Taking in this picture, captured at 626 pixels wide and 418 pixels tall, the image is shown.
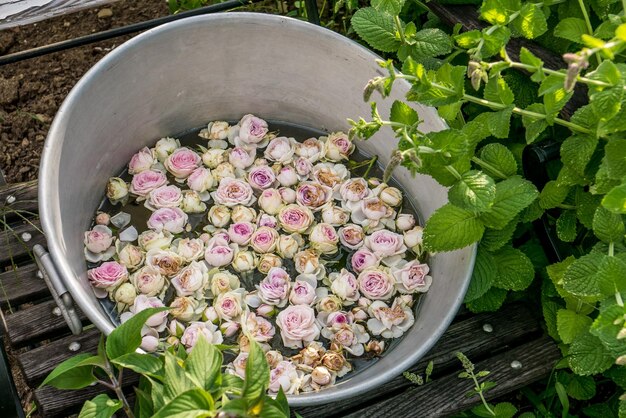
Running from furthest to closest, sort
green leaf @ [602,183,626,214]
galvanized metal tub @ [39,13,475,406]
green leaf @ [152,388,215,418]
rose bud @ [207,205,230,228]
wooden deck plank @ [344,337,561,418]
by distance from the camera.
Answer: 1. rose bud @ [207,205,230,228]
2. wooden deck plank @ [344,337,561,418]
3. galvanized metal tub @ [39,13,475,406]
4. green leaf @ [602,183,626,214]
5. green leaf @ [152,388,215,418]

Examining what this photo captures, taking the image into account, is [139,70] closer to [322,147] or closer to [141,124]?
[141,124]

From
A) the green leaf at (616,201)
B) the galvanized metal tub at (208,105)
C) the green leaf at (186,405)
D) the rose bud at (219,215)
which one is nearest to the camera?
the green leaf at (186,405)

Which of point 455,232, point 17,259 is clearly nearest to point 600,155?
point 455,232

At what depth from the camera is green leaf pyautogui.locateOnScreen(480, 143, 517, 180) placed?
1147 millimetres

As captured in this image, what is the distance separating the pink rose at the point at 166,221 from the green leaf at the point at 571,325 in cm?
65

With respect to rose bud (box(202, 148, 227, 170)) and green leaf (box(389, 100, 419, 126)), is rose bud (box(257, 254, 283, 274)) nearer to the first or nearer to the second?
rose bud (box(202, 148, 227, 170))

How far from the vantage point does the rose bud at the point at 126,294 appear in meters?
1.23

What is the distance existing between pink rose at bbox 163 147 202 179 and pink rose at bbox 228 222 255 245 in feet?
0.47

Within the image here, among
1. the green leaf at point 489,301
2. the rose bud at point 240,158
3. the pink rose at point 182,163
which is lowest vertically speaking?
the green leaf at point 489,301

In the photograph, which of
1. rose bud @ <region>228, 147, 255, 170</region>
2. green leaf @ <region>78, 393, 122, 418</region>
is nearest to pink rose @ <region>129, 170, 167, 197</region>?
rose bud @ <region>228, 147, 255, 170</region>

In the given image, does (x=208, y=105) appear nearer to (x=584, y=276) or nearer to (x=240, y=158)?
(x=240, y=158)

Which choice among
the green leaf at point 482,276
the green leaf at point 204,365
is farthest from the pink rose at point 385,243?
the green leaf at point 204,365

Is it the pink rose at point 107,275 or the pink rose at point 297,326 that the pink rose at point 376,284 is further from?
the pink rose at point 107,275

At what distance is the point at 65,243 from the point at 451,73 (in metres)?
0.62
